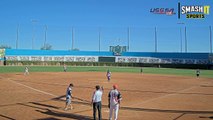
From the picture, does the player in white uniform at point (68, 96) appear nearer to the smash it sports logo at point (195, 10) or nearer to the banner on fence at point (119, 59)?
the smash it sports logo at point (195, 10)

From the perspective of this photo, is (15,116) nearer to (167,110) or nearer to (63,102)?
(63,102)

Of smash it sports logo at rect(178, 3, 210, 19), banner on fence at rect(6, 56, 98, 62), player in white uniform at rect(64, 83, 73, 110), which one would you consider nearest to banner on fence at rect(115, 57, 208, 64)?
banner on fence at rect(6, 56, 98, 62)

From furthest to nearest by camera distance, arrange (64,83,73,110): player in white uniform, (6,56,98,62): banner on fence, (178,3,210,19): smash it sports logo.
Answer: (6,56,98,62): banner on fence < (178,3,210,19): smash it sports logo < (64,83,73,110): player in white uniform

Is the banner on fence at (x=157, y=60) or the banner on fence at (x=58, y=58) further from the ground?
the banner on fence at (x=58, y=58)

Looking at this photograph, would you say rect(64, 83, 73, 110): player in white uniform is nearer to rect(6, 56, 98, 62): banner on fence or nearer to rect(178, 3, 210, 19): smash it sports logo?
rect(178, 3, 210, 19): smash it sports logo

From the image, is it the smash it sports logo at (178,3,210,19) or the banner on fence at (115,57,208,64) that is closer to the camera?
the smash it sports logo at (178,3,210,19)

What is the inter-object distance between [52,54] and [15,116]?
76.0 metres

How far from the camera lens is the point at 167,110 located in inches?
628

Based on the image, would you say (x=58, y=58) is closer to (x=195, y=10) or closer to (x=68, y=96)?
(x=195, y=10)

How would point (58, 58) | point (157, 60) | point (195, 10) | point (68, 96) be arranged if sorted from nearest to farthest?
1. point (68, 96)
2. point (195, 10)
3. point (157, 60)
4. point (58, 58)

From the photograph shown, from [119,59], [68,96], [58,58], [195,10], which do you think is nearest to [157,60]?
[119,59]

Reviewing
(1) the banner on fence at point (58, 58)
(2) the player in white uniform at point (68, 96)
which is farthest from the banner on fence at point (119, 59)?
(2) the player in white uniform at point (68, 96)

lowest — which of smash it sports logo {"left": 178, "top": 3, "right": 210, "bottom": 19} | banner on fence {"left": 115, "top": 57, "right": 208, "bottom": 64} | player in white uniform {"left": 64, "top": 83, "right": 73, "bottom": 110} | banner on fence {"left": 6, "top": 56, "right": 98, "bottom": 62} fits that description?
player in white uniform {"left": 64, "top": 83, "right": 73, "bottom": 110}

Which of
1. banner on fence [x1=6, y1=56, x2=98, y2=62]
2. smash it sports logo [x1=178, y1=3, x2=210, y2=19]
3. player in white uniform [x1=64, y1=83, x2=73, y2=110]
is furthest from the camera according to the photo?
banner on fence [x1=6, y1=56, x2=98, y2=62]
